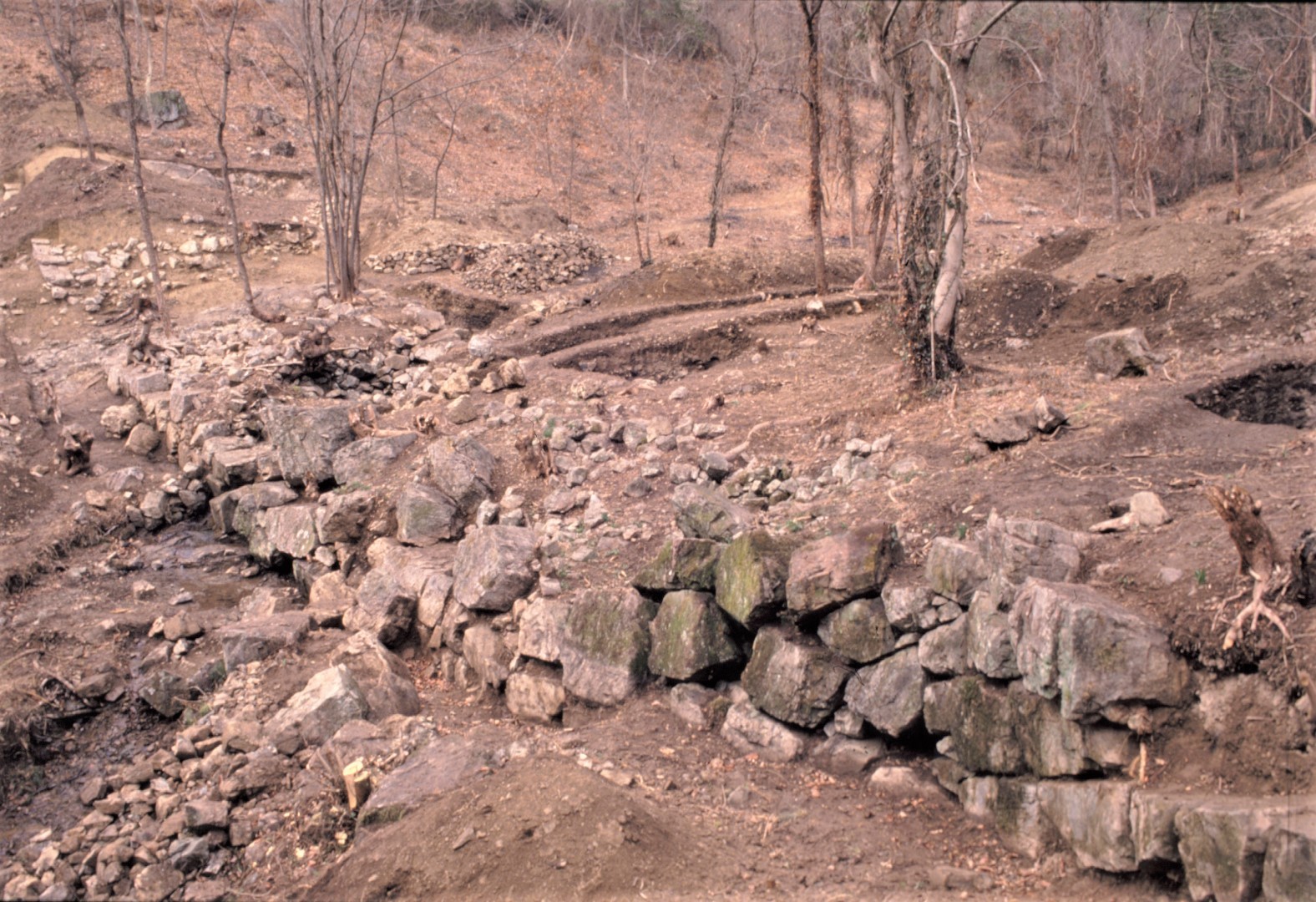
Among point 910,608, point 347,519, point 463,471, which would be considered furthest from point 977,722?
point 347,519

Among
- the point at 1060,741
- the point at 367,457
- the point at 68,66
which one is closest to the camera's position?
the point at 1060,741

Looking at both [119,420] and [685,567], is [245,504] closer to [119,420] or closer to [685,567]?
[119,420]

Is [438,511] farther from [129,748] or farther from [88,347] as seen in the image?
[88,347]

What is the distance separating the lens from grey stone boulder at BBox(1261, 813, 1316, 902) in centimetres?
300

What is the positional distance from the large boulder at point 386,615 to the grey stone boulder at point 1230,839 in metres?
5.13

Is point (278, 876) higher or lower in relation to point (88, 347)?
lower

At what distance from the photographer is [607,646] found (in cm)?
574

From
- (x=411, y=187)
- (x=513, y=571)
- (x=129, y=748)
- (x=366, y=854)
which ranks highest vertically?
(x=411, y=187)

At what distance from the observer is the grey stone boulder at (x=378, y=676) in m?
6.00

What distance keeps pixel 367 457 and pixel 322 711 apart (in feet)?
11.9

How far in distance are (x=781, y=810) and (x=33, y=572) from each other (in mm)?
7435

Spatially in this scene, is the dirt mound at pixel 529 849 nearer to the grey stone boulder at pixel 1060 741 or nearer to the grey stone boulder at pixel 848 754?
the grey stone boulder at pixel 848 754

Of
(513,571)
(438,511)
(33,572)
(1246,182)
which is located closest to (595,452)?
(438,511)

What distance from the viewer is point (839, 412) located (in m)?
7.66
